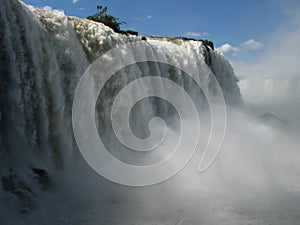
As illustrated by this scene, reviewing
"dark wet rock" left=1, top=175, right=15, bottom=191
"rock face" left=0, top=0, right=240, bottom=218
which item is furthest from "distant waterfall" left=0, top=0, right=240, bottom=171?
"dark wet rock" left=1, top=175, right=15, bottom=191

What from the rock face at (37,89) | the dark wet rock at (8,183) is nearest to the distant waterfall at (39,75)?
the rock face at (37,89)

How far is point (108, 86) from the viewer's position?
1024cm

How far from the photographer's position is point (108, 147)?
389 inches

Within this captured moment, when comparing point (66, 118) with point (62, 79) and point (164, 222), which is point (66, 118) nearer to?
point (62, 79)

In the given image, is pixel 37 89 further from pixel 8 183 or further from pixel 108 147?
pixel 108 147

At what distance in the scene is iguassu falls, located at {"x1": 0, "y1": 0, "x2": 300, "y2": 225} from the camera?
21.7 ft

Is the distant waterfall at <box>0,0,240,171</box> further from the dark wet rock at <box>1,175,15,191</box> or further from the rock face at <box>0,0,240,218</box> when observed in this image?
the dark wet rock at <box>1,175,15,191</box>

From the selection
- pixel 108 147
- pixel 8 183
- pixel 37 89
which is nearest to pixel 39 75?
pixel 37 89

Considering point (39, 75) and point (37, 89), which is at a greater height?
point (39, 75)

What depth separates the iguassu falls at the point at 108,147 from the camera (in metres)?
6.61

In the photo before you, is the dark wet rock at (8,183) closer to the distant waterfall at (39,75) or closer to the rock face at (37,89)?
the rock face at (37,89)

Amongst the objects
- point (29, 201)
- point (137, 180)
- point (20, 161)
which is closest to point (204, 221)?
point (137, 180)

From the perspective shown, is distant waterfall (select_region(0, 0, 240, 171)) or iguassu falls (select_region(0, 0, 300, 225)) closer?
iguassu falls (select_region(0, 0, 300, 225))

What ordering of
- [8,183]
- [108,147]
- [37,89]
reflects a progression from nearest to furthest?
1. [8,183]
2. [37,89]
3. [108,147]
